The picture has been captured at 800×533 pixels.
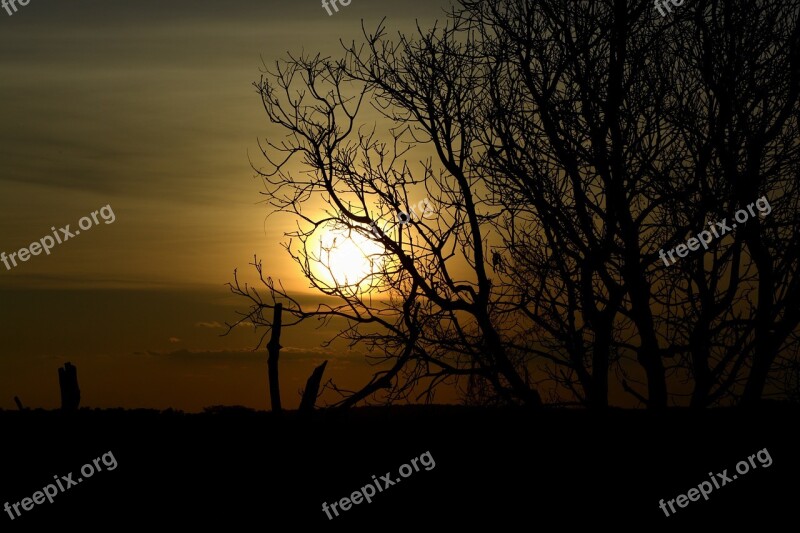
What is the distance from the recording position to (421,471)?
11.7m

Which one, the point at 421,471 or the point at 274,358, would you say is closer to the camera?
the point at 421,471

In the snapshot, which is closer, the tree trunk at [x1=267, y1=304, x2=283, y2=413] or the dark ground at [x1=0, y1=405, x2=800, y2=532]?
the dark ground at [x1=0, y1=405, x2=800, y2=532]

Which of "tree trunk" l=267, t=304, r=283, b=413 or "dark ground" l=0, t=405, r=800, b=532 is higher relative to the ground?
"tree trunk" l=267, t=304, r=283, b=413

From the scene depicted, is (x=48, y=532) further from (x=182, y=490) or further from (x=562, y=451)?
(x=562, y=451)

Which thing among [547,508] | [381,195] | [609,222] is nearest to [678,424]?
[547,508]

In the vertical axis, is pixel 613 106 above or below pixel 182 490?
above

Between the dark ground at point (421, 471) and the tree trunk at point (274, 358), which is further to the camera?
the tree trunk at point (274, 358)

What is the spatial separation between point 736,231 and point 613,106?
279 cm

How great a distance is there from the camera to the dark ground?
11023 millimetres

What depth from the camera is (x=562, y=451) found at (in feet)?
39.2

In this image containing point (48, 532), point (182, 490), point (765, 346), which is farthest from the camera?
point (765, 346)

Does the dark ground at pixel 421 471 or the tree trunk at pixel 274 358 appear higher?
the tree trunk at pixel 274 358

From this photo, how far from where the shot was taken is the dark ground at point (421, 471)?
36.2 ft

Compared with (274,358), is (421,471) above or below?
below
